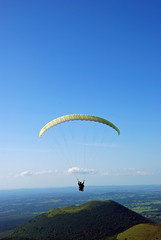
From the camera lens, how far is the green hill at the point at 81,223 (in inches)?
5541

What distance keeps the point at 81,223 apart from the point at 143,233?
47.9 m

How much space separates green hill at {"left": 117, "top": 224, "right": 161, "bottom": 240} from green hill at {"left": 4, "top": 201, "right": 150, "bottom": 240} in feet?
51.5

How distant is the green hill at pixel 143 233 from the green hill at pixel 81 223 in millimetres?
15708

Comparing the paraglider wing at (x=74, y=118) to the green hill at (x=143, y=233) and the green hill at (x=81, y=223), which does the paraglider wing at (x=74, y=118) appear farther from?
the green hill at (x=81, y=223)

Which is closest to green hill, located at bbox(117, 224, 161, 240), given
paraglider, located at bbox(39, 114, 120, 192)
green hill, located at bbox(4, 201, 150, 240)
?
green hill, located at bbox(4, 201, 150, 240)

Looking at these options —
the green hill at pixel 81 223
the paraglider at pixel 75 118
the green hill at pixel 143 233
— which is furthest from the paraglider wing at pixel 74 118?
the green hill at pixel 81 223

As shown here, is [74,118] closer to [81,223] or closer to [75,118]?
[75,118]

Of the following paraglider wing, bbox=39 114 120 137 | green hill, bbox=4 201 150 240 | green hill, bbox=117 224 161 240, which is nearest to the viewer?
paraglider wing, bbox=39 114 120 137

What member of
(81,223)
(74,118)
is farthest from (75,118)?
(81,223)

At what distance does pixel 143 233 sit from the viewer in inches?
4599

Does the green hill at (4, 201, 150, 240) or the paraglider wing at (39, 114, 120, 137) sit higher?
the paraglider wing at (39, 114, 120, 137)

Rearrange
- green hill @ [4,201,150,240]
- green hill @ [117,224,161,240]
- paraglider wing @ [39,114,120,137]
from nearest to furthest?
paraglider wing @ [39,114,120,137], green hill @ [117,224,161,240], green hill @ [4,201,150,240]

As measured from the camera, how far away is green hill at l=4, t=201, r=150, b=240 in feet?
462

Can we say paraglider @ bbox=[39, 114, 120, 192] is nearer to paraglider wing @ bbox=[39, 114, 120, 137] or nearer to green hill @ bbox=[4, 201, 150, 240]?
paraglider wing @ bbox=[39, 114, 120, 137]
